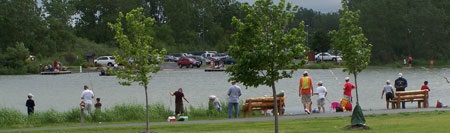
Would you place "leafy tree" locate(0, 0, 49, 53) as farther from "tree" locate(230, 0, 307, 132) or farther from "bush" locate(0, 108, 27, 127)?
"tree" locate(230, 0, 307, 132)

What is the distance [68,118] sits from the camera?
29.2 meters

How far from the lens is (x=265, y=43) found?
18109 millimetres

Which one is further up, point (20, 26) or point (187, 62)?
point (20, 26)

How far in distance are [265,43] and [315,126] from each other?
567 cm

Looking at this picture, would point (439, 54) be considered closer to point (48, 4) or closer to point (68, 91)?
point (68, 91)

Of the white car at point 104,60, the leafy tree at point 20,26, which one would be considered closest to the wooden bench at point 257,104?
the white car at point 104,60

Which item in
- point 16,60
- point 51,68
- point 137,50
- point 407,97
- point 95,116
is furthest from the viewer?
point 16,60

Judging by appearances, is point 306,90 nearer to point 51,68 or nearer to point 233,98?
point 233,98

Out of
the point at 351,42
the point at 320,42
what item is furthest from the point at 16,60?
the point at 351,42

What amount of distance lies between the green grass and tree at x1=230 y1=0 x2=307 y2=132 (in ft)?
12.0

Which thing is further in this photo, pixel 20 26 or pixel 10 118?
pixel 20 26

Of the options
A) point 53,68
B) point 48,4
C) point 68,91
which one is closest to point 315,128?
point 68,91

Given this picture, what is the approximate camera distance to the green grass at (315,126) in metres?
21.4

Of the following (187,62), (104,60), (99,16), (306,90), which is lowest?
(306,90)
